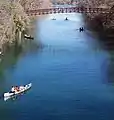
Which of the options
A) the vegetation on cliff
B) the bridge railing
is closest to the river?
the vegetation on cliff

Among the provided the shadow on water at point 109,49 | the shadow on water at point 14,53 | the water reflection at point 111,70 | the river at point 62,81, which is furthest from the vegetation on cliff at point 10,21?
the water reflection at point 111,70

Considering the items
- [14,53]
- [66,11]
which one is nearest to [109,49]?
[14,53]

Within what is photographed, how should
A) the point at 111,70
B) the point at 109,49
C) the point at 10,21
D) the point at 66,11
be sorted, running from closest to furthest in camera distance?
1. the point at 111,70
2. the point at 109,49
3. the point at 10,21
4. the point at 66,11

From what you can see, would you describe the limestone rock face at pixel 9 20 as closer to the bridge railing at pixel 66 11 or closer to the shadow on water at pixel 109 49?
→ the shadow on water at pixel 109 49

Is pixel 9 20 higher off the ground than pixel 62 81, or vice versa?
pixel 9 20

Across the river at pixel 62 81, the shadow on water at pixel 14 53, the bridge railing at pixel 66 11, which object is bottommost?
the river at pixel 62 81

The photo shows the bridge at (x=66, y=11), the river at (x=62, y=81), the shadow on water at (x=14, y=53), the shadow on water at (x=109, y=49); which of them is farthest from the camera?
the bridge at (x=66, y=11)

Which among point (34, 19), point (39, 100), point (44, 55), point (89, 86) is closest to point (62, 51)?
point (44, 55)

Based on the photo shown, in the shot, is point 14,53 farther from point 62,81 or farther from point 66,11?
point 66,11

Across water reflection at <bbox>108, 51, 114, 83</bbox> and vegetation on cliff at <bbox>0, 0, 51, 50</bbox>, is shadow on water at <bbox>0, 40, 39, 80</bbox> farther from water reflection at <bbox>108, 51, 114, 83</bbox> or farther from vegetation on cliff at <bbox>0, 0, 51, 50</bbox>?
water reflection at <bbox>108, 51, 114, 83</bbox>
